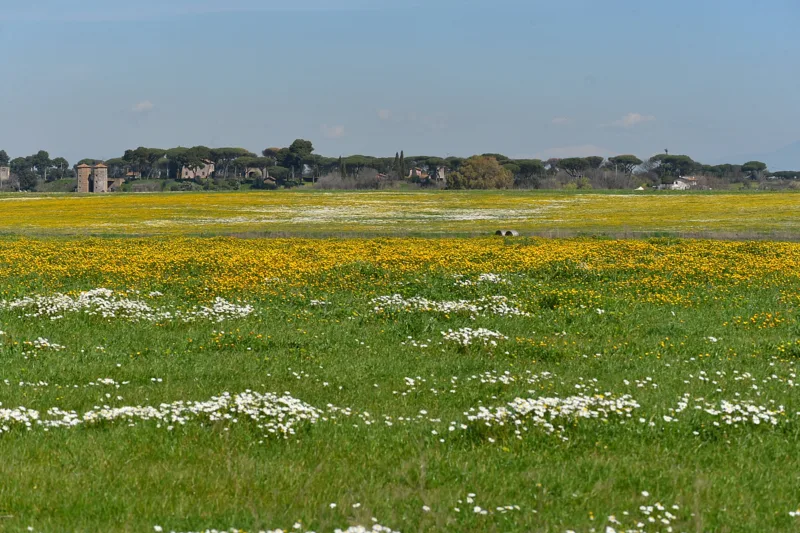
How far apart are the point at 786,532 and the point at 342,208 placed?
80.5 metres

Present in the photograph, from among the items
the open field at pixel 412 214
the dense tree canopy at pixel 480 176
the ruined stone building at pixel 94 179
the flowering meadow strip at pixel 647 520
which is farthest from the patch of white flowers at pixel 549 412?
the ruined stone building at pixel 94 179

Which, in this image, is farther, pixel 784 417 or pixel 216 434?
pixel 784 417

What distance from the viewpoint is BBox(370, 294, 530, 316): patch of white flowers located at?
19178 mm

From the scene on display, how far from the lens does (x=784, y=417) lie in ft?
34.6

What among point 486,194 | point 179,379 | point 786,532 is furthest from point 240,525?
point 486,194

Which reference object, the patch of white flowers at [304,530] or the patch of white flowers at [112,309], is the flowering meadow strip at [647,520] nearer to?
the patch of white flowers at [304,530]

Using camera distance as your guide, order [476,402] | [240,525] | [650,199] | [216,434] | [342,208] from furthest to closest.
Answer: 1. [650,199]
2. [342,208]
3. [476,402]
4. [216,434]
5. [240,525]

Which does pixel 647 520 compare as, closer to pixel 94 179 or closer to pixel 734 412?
pixel 734 412

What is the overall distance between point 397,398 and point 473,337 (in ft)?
14.3

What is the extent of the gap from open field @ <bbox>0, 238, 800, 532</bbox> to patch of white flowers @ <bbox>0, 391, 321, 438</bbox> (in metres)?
0.04

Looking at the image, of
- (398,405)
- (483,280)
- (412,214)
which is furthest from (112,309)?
(412,214)

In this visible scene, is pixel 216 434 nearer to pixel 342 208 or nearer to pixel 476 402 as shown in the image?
pixel 476 402

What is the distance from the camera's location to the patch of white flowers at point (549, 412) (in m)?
9.94

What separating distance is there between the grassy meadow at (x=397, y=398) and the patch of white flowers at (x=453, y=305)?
0.10 m
